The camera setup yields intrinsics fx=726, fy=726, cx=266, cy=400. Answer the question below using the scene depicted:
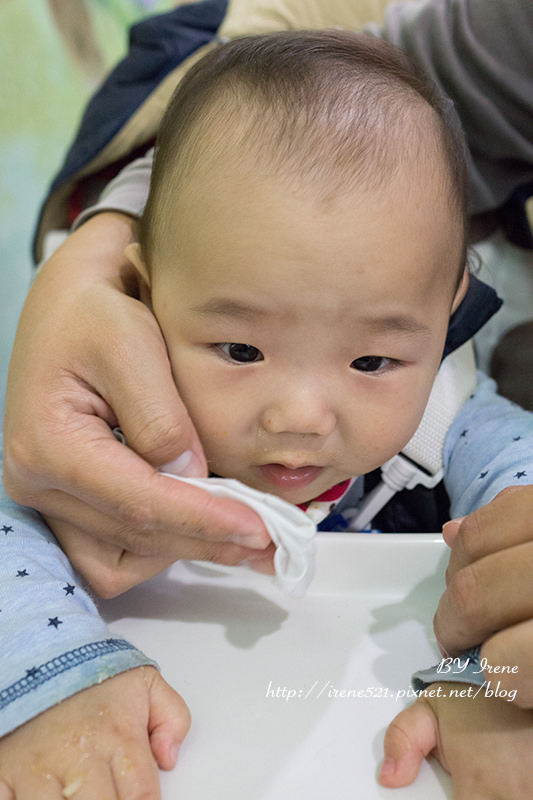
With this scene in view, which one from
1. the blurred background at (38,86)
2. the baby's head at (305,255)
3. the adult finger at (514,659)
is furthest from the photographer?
the blurred background at (38,86)

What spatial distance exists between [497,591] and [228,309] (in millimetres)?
289

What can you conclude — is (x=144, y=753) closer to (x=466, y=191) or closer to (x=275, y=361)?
(x=275, y=361)

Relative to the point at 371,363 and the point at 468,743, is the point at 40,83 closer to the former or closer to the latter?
the point at 371,363

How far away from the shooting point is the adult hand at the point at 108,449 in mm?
542

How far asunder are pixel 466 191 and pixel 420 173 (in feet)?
0.32

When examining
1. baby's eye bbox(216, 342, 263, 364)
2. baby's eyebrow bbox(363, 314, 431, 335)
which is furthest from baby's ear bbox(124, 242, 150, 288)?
baby's eyebrow bbox(363, 314, 431, 335)

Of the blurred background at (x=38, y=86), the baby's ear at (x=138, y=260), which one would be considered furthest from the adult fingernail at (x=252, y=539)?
the blurred background at (x=38, y=86)

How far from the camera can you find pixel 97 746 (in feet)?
1.58


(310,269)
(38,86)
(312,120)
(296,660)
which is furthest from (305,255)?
(38,86)

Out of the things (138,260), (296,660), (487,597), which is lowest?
(296,660)

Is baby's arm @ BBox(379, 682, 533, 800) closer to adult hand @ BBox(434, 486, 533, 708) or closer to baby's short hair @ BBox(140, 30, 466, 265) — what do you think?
adult hand @ BBox(434, 486, 533, 708)

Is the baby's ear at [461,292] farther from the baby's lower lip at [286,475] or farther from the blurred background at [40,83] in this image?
the blurred background at [40,83]

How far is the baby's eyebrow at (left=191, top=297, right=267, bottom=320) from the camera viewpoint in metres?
0.57

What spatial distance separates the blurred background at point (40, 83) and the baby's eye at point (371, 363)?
4.62 ft
